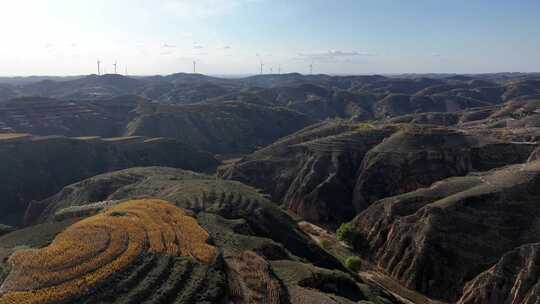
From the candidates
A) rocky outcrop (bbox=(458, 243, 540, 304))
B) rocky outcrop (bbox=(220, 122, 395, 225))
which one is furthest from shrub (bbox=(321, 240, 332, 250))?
rocky outcrop (bbox=(458, 243, 540, 304))

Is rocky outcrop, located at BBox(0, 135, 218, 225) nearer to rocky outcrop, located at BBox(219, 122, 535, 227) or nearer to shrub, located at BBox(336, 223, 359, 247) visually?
rocky outcrop, located at BBox(219, 122, 535, 227)

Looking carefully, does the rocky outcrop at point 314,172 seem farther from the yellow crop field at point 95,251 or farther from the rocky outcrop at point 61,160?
the yellow crop field at point 95,251

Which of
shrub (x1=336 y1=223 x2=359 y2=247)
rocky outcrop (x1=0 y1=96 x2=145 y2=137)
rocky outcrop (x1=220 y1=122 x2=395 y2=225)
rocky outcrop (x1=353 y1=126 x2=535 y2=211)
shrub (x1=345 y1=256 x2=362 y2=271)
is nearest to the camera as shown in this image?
shrub (x1=345 y1=256 x2=362 y2=271)

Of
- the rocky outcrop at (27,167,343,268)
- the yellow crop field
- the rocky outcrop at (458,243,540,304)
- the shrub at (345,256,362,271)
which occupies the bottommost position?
the shrub at (345,256,362,271)

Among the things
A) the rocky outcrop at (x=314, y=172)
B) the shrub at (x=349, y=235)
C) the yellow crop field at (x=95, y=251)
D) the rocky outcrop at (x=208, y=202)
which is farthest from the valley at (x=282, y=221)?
the rocky outcrop at (x=314, y=172)

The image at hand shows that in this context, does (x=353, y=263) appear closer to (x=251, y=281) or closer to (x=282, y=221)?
(x=282, y=221)

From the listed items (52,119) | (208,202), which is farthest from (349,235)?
(52,119)

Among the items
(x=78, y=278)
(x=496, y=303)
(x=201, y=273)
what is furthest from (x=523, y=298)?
(x=78, y=278)

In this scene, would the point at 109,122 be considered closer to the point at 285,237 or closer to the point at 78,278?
the point at 285,237
